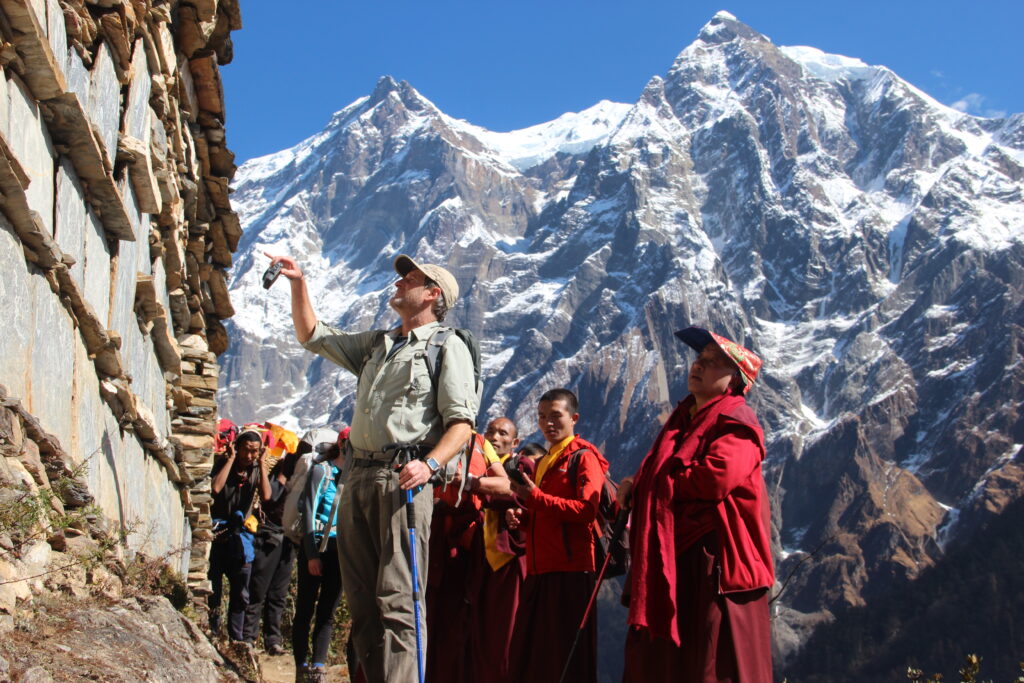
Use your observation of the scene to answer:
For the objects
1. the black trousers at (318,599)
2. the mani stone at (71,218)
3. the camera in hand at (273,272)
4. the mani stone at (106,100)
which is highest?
the mani stone at (106,100)

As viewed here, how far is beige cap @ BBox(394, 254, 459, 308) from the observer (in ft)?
17.9

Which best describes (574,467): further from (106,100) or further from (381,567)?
(106,100)

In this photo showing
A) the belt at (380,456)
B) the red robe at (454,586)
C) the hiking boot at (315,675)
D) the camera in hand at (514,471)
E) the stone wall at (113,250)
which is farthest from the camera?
the red robe at (454,586)

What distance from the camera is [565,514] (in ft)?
20.6

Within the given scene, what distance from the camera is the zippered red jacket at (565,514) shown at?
6.30 metres

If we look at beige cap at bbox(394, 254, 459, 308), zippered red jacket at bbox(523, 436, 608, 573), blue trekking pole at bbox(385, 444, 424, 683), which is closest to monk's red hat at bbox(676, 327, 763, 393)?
beige cap at bbox(394, 254, 459, 308)

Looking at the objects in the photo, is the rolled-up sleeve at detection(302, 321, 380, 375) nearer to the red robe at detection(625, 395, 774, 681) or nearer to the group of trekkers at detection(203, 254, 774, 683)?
the group of trekkers at detection(203, 254, 774, 683)

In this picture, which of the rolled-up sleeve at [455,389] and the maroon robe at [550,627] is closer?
the rolled-up sleeve at [455,389]

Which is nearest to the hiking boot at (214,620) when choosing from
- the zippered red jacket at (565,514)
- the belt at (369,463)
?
the zippered red jacket at (565,514)

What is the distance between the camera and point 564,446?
6.73 metres

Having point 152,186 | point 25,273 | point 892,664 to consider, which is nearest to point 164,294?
point 152,186

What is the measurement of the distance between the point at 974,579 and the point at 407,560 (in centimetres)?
13456

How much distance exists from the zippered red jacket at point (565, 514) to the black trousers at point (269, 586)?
9.80ft

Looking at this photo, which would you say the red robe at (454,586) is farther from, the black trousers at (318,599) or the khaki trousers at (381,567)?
the khaki trousers at (381,567)
